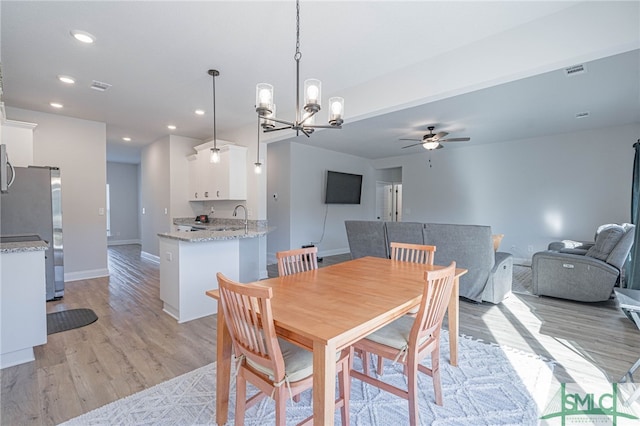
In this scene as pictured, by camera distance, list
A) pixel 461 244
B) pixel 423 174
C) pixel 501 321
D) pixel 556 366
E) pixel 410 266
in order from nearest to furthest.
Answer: pixel 556 366
pixel 410 266
pixel 501 321
pixel 461 244
pixel 423 174

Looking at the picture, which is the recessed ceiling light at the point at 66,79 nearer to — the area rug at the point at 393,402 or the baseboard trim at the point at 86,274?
the baseboard trim at the point at 86,274

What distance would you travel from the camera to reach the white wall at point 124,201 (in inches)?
357

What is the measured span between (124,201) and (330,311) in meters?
9.97

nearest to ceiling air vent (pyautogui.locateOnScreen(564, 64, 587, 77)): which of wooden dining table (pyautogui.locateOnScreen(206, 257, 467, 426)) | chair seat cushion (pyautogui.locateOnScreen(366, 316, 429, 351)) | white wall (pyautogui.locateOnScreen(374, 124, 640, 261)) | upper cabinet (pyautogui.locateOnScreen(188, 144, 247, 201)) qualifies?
wooden dining table (pyautogui.locateOnScreen(206, 257, 467, 426))

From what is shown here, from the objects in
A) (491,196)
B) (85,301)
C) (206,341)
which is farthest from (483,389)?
(491,196)

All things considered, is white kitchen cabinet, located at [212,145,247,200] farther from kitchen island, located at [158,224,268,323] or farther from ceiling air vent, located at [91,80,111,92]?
ceiling air vent, located at [91,80,111,92]

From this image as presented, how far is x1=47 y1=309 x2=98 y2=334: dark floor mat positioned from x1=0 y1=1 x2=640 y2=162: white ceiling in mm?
2596

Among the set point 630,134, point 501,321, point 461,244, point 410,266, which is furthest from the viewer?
point 630,134

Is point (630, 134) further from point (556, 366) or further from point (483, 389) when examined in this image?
point (483, 389)

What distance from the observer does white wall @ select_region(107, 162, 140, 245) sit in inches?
357

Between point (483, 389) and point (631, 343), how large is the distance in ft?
5.85

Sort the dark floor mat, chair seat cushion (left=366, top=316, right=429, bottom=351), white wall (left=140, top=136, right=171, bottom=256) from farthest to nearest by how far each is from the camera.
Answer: white wall (left=140, top=136, right=171, bottom=256) < the dark floor mat < chair seat cushion (left=366, top=316, right=429, bottom=351)

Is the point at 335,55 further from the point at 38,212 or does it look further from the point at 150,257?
the point at 150,257

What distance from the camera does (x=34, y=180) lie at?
12.1 feet
